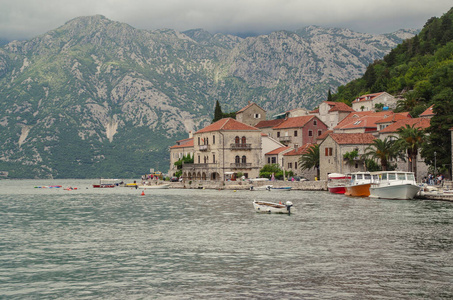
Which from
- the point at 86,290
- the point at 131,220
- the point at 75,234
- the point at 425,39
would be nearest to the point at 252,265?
the point at 86,290

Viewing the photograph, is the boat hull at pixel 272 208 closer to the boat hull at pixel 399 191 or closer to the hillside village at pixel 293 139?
the boat hull at pixel 399 191

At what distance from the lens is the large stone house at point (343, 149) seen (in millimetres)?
101750

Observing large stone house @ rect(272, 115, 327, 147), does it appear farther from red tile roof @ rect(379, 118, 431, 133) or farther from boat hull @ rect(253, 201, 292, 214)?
boat hull @ rect(253, 201, 292, 214)

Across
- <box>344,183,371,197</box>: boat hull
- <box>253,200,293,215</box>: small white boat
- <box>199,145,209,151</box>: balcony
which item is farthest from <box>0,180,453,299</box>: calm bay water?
<box>199,145,209,151</box>: balcony

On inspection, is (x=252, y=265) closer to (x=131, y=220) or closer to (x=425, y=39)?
(x=131, y=220)

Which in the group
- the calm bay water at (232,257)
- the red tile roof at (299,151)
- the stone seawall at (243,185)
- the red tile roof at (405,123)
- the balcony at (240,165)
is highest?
the red tile roof at (405,123)

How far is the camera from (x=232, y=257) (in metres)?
30.0

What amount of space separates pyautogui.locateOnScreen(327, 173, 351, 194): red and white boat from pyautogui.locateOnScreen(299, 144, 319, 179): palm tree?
1162 centimetres

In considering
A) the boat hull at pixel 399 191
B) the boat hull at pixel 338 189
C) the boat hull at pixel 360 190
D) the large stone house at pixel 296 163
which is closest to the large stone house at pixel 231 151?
the large stone house at pixel 296 163

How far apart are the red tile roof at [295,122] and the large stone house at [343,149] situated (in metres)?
28.7

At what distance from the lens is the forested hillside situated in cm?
7938

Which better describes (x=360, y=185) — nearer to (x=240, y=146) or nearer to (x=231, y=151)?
(x=240, y=146)

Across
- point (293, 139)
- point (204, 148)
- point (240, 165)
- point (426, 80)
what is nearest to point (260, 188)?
point (240, 165)

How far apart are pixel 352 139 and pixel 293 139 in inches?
1295
